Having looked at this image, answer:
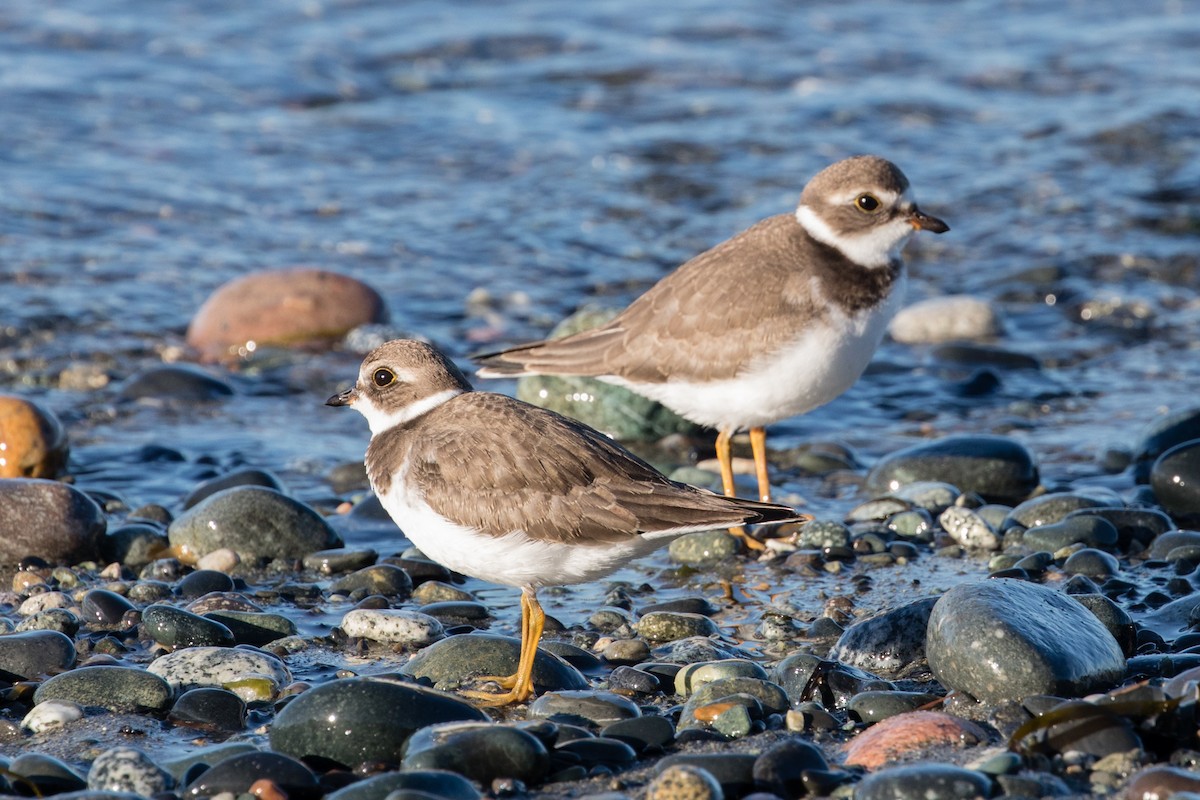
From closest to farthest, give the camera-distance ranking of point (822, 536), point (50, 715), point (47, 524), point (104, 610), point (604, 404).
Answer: point (50, 715), point (104, 610), point (47, 524), point (822, 536), point (604, 404)

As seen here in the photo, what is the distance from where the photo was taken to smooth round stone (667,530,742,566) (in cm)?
700

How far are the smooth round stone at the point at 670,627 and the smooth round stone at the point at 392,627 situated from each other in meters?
0.86

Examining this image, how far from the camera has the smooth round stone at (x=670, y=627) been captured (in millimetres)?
5906

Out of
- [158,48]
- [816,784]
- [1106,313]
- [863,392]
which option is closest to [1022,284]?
[1106,313]

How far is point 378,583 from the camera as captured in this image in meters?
6.52

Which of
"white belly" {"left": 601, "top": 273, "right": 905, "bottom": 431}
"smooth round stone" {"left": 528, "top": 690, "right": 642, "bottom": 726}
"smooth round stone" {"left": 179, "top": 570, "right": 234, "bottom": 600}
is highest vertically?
"white belly" {"left": 601, "top": 273, "right": 905, "bottom": 431}

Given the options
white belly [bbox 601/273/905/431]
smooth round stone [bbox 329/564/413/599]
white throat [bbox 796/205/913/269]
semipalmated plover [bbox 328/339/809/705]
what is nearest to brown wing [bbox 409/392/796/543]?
semipalmated plover [bbox 328/339/809/705]

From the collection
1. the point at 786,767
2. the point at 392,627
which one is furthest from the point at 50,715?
the point at 786,767

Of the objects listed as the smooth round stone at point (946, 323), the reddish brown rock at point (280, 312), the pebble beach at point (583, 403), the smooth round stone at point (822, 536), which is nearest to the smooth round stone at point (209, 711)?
the pebble beach at point (583, 403)

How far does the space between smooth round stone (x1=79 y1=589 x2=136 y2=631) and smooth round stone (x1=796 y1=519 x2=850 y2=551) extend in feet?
10.3

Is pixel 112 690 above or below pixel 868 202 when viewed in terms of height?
below

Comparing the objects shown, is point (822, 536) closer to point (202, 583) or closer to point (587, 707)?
point (587, 707)

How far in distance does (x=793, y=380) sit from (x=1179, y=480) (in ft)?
6.64

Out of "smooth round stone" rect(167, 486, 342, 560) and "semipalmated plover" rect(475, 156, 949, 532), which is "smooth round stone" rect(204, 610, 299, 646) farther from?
"semipalmated plover" rect(475, 156, 949, 532)
